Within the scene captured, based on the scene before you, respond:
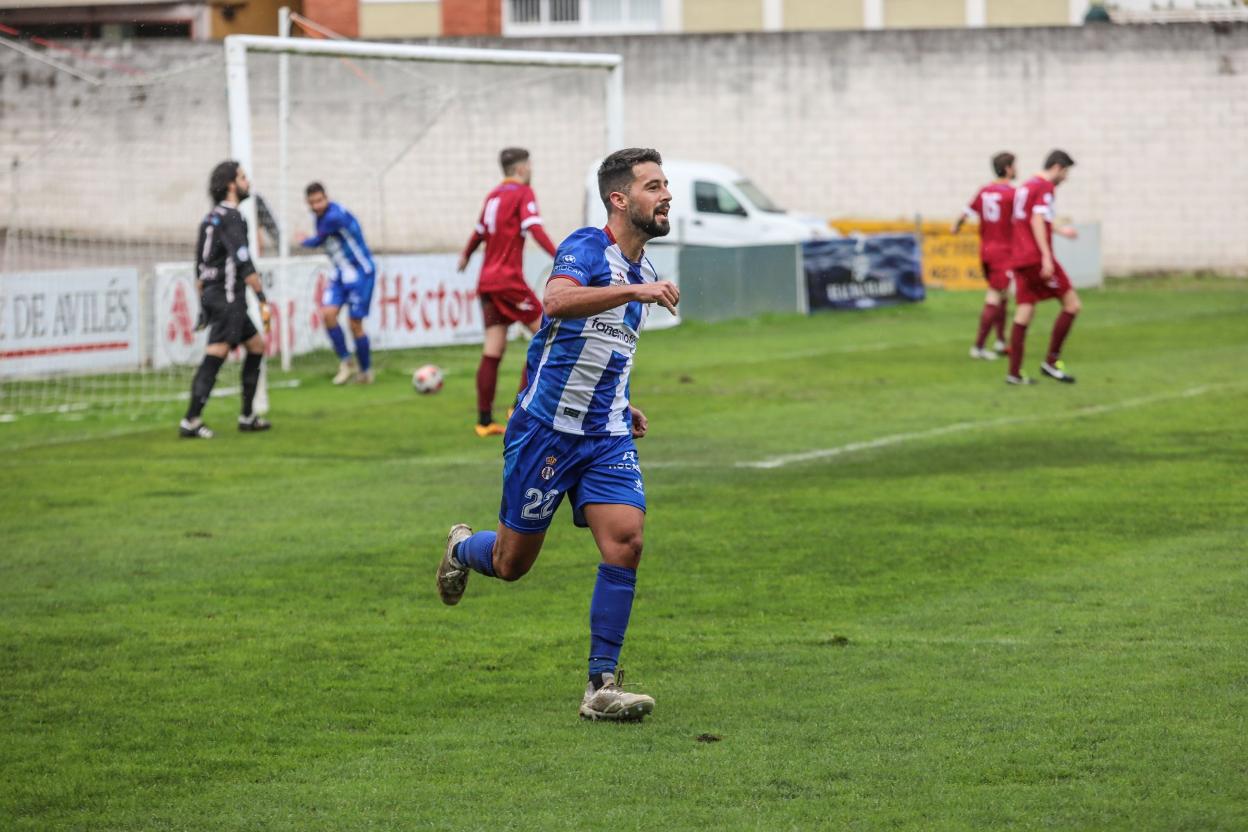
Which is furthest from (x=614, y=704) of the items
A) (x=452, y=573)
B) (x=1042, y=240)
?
(x=1042, y=240)

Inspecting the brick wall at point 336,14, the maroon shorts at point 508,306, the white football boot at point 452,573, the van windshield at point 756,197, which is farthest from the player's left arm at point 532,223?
the brick wall at point 336,14

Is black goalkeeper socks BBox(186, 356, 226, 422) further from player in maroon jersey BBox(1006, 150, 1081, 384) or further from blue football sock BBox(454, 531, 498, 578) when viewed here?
blue football sock BBox(454, 531, 498, 578)

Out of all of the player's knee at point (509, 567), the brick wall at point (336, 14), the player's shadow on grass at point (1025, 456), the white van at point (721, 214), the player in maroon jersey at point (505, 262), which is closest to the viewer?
the player's knee at point (509, 567)

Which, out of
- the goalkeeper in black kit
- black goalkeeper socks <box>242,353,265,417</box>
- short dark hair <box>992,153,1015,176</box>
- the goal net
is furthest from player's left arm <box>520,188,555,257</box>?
short dark hair <box>992,153,1015,176</box>

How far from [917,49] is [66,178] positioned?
17.1m

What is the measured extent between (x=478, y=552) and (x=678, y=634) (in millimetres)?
1135

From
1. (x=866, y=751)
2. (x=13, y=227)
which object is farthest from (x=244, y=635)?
(x=13, y=227)

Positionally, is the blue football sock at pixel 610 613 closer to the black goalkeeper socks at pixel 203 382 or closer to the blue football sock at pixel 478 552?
the blue football sock at pixel 478 552

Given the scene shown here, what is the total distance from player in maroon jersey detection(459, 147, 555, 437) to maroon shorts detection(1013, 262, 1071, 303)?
5.13 metres

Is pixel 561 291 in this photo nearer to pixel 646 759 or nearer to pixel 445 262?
pixel 646 759

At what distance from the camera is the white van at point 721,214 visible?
2862 cm

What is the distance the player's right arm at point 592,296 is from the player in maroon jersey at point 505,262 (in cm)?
803

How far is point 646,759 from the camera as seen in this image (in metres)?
5.62

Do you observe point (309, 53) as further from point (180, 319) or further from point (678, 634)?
point (678, 634)
